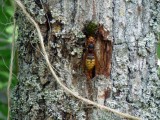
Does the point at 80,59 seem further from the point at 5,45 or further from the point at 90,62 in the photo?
the point at 5,45

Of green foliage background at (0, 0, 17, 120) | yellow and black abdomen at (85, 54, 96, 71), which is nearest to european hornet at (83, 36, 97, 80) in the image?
yellow and black abdomen at (85, 54, 96, 71)

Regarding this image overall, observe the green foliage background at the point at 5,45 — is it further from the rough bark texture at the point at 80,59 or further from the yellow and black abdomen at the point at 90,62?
the yellow and black abdomen at the point at 90,62

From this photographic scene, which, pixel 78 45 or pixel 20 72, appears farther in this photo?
pixel 20 72

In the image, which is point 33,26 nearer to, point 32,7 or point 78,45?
point 32,7

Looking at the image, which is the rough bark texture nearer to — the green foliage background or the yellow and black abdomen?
the yellow and black abdomen

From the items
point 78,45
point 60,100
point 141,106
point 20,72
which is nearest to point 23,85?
point 20,72

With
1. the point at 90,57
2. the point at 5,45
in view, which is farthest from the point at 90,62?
the point at 5,45
